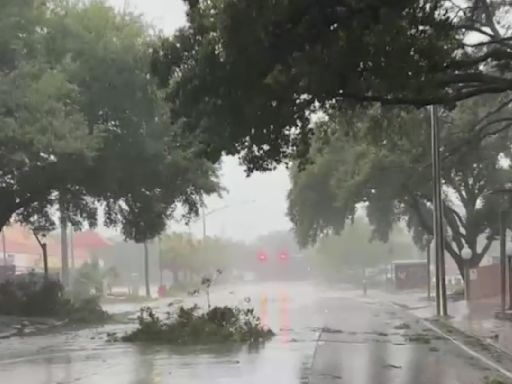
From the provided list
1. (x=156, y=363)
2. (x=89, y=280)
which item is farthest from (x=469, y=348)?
(x=89, y=280)

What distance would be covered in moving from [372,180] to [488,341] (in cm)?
1796

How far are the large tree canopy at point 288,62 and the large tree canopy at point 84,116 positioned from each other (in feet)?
36.5

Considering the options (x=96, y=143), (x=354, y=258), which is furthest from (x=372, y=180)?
(x=354, y=258)

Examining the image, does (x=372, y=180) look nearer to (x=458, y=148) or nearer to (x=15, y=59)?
(x=458, y=148)

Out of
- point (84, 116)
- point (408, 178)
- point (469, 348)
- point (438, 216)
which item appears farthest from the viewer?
point (408, 178)

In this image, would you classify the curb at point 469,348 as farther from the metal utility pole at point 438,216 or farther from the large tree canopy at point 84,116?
the large tree canopy at point 84,116

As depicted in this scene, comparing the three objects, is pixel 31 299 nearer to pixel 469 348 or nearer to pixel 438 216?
pixel 438 216

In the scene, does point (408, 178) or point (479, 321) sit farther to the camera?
point (408, 178)

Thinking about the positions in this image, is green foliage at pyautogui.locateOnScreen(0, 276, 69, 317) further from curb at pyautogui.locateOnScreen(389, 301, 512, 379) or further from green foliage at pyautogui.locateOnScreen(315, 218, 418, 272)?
green foliage at pyautogui.locateOnScreen(315, 218, 418, 272)

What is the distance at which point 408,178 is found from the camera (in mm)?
38844

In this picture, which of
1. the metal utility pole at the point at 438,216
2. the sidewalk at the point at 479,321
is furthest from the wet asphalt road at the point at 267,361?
the metal utility pole at the point at 438,216

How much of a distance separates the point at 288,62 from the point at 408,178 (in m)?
27.3

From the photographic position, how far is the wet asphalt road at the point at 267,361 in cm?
1436

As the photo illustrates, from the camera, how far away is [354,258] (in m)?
111
